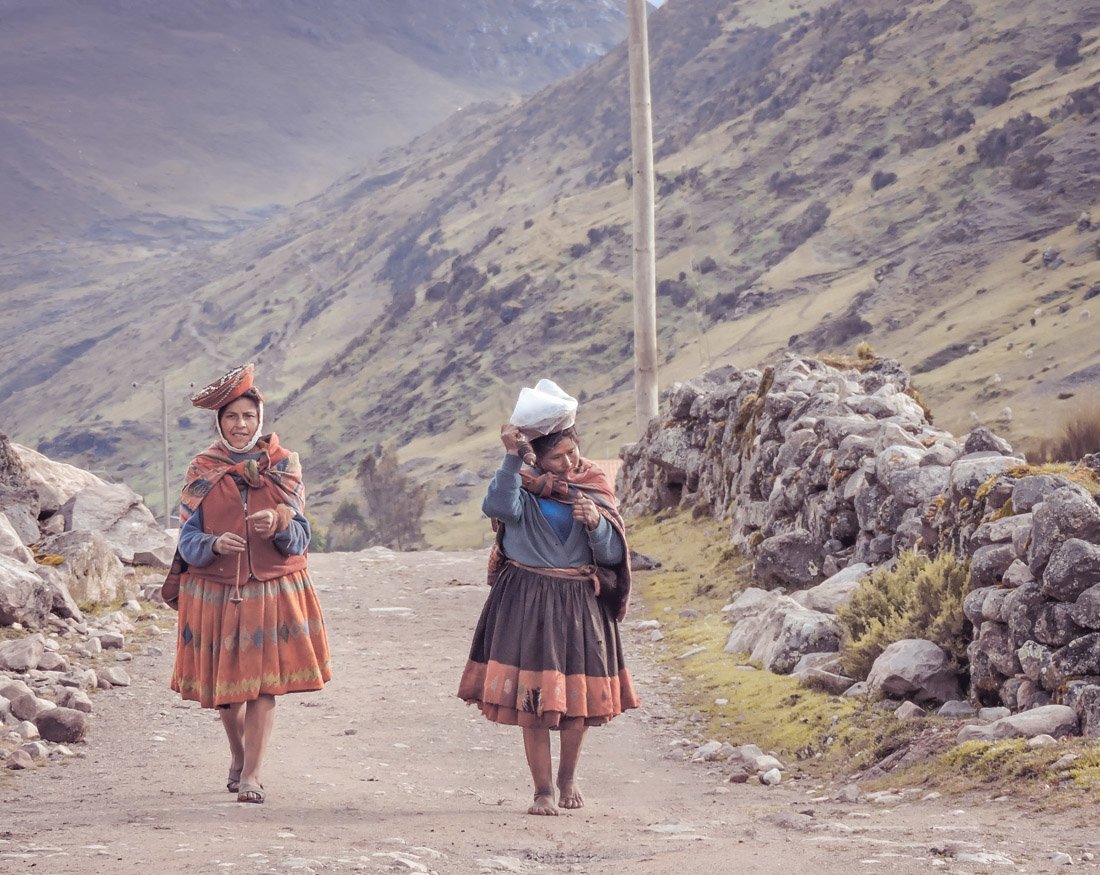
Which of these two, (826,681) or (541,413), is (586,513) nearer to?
(541,413)

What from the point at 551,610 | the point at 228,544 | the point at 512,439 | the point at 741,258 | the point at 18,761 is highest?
the point at 741,258

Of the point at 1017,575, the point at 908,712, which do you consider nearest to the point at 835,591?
the point at 908,712

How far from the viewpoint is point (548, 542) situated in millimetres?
6625

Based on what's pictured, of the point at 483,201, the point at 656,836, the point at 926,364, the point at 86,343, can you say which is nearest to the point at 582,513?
the point at 656,836

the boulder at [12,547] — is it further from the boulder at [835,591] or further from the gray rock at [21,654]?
the boulder at [835,591]

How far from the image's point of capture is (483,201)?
160 meters

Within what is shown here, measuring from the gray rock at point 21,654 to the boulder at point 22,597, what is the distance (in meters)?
1.26

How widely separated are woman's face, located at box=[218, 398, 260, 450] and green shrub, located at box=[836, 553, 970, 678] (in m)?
4.36

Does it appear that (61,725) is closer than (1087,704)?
No

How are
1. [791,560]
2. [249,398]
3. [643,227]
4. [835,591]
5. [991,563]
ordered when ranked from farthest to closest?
1. [643,227]
2. [791,560]
3. [835,591]
4. [991,563]
5. [249,398]

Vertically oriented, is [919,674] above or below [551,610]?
below

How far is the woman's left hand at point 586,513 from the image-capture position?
21.1ft

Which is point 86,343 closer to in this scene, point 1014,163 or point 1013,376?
point 1014,163

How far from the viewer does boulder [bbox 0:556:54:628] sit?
37.9ft
